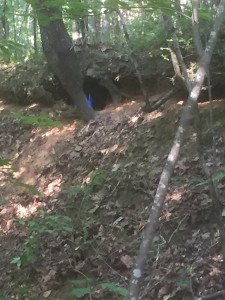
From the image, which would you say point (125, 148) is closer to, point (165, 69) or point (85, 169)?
point (85, 169)

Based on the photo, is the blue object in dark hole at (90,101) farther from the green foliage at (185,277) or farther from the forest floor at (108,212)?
the green foliage at (185,277)

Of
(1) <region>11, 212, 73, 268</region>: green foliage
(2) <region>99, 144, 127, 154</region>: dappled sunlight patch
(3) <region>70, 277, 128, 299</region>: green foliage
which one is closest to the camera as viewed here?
(3) <region>70, 277, 128, 299</region>: green foliage

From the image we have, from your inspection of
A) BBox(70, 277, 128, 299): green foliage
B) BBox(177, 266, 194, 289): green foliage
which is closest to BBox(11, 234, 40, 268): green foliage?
BBox(70, 277, 128, 299): green foliage

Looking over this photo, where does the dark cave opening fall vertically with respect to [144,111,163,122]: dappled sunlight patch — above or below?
above

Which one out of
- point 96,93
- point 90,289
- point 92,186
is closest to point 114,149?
point 92,186

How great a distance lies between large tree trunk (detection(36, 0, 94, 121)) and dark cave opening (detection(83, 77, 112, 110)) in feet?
0.83

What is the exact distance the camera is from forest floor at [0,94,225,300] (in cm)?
473

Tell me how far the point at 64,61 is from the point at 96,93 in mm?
1065

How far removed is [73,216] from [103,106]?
12.8ft

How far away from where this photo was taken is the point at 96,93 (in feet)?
34.2

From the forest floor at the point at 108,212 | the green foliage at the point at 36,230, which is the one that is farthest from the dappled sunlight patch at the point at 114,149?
the green foliage at the point at 36,230

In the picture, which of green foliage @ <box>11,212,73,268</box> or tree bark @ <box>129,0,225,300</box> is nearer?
tree bark @ <box>129,0,225,300</box>

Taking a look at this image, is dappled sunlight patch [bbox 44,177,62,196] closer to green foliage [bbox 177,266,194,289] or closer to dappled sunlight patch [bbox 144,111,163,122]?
dappled sunlight patch [bbox 144,111,163,122]

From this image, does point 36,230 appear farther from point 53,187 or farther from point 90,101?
point 90,101
